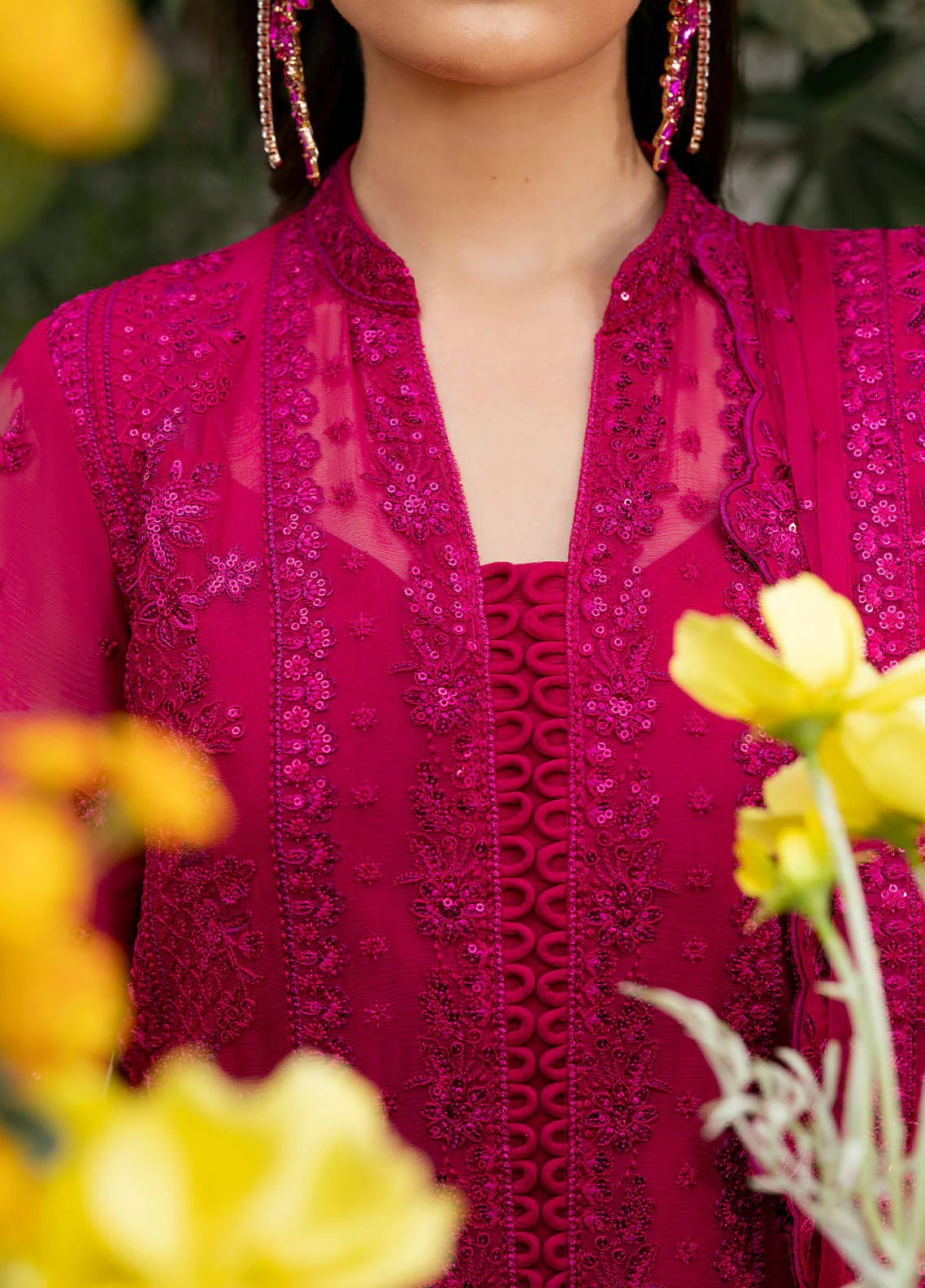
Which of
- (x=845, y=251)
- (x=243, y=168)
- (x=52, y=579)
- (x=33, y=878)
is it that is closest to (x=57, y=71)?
(x=33, y=878)

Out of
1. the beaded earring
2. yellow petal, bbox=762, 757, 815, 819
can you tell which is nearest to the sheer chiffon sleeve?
the beaded earring

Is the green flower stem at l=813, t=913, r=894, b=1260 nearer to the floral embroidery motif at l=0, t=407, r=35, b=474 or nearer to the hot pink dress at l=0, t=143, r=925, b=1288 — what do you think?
the hot pink dress at l=0, t=143, r=925, b=1288

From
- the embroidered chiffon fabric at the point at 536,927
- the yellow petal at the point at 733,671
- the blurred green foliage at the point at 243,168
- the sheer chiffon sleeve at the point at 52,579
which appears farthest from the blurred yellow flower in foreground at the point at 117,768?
the blurred green foliage at the point at 243,168

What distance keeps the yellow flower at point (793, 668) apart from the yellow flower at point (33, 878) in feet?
0.56

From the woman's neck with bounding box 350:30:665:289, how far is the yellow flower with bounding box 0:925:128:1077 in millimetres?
808

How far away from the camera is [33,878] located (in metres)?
0.24

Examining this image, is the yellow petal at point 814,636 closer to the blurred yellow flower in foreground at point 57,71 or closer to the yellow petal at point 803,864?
the yellow petal at point 803,864

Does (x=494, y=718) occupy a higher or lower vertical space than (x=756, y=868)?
A: lower

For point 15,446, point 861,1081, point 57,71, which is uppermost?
point 57,71

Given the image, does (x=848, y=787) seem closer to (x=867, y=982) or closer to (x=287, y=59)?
(x=867, y=982)

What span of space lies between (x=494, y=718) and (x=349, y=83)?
1.71 feet

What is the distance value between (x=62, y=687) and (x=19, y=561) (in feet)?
0.28

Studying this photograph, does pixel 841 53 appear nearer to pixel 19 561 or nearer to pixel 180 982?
pixel 19 561

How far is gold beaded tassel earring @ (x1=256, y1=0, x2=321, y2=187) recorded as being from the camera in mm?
1094
